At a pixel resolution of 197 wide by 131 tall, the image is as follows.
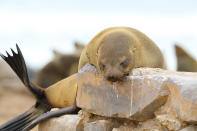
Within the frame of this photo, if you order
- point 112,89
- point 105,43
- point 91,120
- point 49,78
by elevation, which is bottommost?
point 49,78

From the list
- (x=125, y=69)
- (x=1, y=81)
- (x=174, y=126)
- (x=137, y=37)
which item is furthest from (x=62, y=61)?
(x=174, y=126)

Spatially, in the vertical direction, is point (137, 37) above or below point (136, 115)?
above

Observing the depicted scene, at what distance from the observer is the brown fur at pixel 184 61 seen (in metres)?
10.9

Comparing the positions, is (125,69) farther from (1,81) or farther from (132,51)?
(1,81)

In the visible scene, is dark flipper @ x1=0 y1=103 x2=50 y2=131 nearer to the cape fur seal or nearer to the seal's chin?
the cape fur seal

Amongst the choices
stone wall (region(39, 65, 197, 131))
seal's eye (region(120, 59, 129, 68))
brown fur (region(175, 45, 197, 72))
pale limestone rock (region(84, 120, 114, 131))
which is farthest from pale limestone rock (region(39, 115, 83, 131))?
brown fur (region(175, 45, 197, 72))

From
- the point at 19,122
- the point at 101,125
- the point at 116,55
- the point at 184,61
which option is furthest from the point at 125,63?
the point at 184,61

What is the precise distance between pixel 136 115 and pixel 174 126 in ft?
1.15

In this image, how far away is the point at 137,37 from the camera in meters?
4.93

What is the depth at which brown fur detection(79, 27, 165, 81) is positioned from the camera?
13.2 ft

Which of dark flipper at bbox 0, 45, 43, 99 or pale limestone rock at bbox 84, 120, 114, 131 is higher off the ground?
dark flipper at bbox 0, 45, 43, 99

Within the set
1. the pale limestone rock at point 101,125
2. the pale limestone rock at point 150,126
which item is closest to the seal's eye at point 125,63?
the pale limestone rock at point 101,125

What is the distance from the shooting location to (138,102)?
3432 mm

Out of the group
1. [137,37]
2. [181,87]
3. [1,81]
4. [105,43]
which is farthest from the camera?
[1,81]
